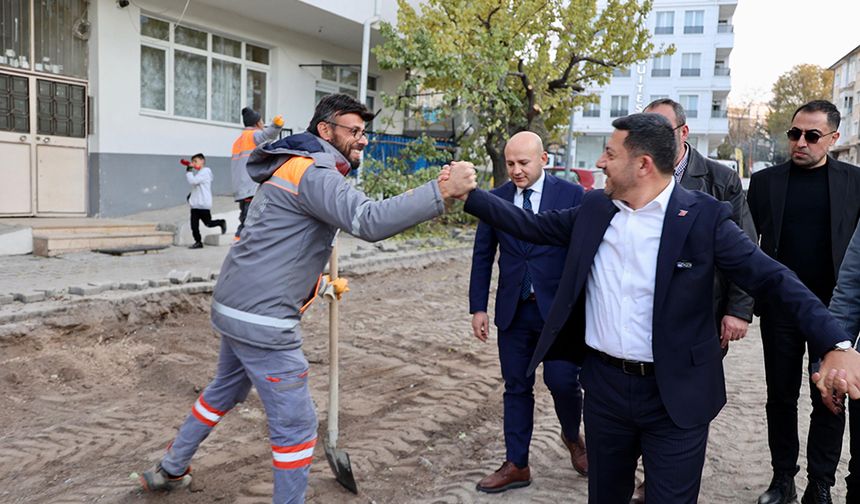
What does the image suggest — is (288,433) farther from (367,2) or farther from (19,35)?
(367,2)

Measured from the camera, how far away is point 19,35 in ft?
37.3

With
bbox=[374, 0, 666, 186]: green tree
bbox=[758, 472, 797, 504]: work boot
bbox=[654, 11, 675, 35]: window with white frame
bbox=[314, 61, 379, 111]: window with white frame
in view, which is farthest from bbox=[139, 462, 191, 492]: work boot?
bbox=[654, 11, 675, 35]: window with white frame

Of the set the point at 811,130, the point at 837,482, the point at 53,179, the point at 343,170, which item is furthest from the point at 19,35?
the point at 837,482

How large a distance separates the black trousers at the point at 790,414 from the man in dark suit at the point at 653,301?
1366 mm

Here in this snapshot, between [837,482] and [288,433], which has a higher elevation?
[288,433]

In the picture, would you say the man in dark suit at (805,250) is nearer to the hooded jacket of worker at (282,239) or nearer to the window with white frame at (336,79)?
the hooded jacket of worker at (282,239)

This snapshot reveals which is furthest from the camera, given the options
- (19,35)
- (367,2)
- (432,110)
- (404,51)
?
(367,2)

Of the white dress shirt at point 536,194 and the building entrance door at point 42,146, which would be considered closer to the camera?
the white dress shirt at point 536,194

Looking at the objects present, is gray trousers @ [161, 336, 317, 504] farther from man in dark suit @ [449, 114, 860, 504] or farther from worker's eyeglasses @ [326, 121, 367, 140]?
man in dark suit @ [449, 114, 860, 504]

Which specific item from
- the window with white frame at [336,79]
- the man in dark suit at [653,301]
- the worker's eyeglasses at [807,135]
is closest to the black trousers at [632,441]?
the man in dark suit at [653,301]

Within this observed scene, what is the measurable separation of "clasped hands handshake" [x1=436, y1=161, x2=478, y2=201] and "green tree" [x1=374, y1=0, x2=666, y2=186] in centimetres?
1106

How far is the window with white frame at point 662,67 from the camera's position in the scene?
5209 cm

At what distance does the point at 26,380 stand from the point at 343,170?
12.9 feet

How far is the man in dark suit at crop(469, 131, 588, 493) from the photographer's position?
405 cm
